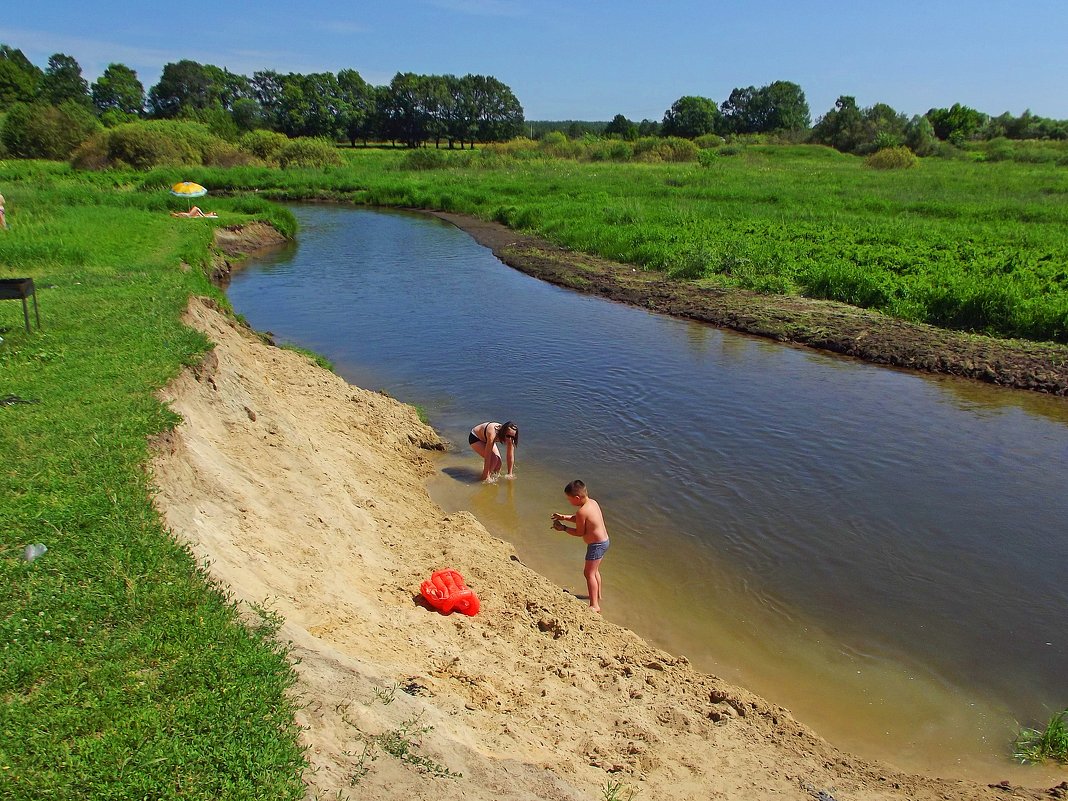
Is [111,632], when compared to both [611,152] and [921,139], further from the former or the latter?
[921,139]

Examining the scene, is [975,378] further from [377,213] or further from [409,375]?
[377,213]

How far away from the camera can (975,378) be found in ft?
52.4

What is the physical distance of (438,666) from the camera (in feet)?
19.2

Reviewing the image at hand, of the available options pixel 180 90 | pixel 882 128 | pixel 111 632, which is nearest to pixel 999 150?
pixel 882 128

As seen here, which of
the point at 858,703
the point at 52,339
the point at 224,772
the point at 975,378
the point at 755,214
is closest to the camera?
the point at 224,772

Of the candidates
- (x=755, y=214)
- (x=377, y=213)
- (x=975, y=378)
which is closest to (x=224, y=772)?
(x=975, y=378)

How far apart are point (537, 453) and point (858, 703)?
6.33 meters

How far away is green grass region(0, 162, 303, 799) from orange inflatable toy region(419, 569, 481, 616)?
217 centimetres

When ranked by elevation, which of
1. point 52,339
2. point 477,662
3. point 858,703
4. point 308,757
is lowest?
point 858,703

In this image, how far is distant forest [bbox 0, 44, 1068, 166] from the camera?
70750mm

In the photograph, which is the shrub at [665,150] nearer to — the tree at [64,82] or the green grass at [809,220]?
the green grass at [809,220]

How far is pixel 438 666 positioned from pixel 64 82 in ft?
439

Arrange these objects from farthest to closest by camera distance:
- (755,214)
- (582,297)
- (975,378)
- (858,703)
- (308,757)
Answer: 1. (755,214)
2. (582,297)
3. (975,378)
4. (858,703)
5. (308,757)

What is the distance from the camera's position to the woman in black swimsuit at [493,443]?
34.7ft
